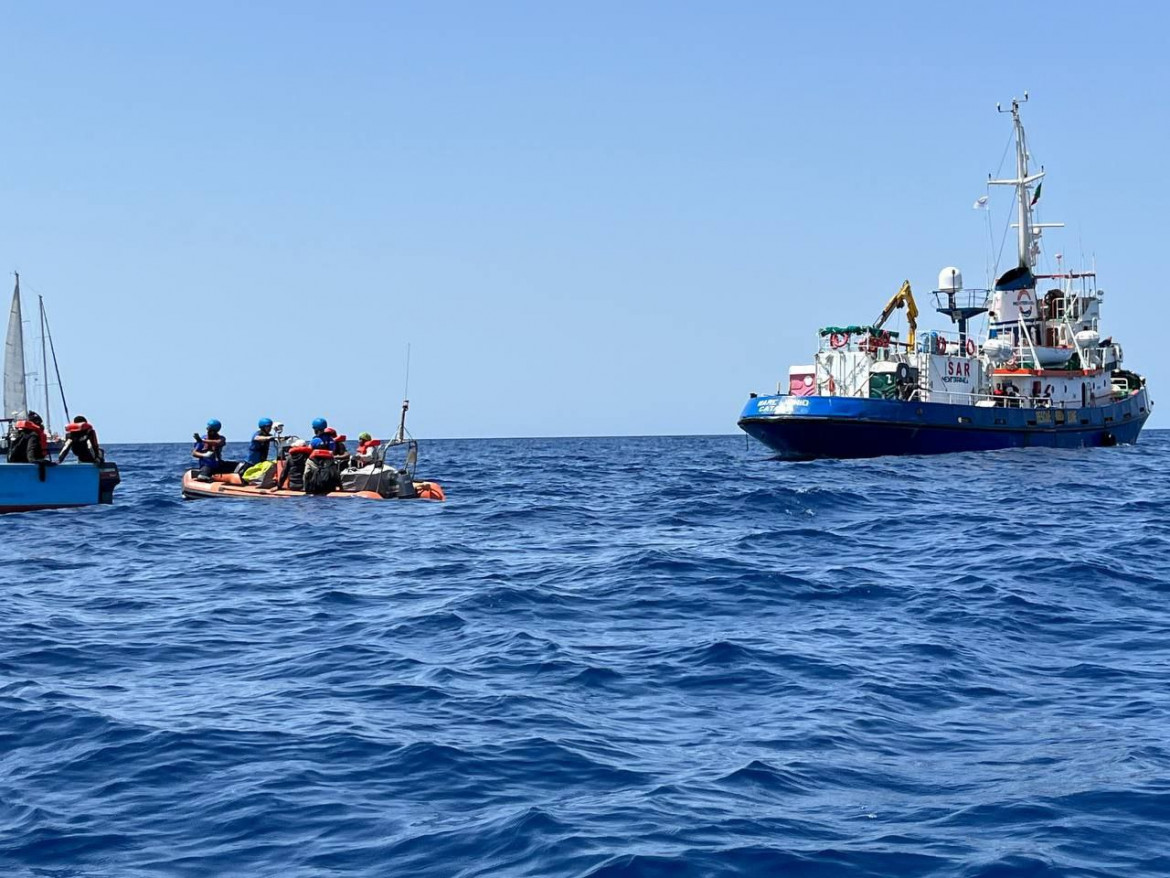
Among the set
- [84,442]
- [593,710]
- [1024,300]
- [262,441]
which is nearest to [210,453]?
[262,441]

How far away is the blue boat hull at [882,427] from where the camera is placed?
45.0 m

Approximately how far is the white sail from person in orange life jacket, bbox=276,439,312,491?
27307 millimetres

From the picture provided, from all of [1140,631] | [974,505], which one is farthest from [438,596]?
[974,505]

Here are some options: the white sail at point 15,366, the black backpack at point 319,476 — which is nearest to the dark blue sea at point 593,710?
the black backpack at point 319,476

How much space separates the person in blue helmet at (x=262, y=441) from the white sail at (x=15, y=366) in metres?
23.5

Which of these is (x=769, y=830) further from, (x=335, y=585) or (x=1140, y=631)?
(x=335, y=585)

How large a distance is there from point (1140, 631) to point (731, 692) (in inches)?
190

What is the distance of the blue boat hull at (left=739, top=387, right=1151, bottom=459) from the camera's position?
45000mm

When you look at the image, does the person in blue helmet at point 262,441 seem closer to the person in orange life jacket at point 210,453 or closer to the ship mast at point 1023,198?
the person in orange life jacket at point 210,453

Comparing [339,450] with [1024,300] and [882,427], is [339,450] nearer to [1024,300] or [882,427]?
[882,427]

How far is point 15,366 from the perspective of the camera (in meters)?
51.8

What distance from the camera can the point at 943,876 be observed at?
5.61 m

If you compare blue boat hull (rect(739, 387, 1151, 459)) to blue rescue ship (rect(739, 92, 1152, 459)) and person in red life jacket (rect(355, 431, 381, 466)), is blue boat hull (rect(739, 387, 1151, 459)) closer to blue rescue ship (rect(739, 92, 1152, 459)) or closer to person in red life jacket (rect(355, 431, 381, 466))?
blue rescue ship (rect(739, 92, 1152, 459))

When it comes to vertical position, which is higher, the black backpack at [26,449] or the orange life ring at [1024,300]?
the orange life ring at [1024,300]
